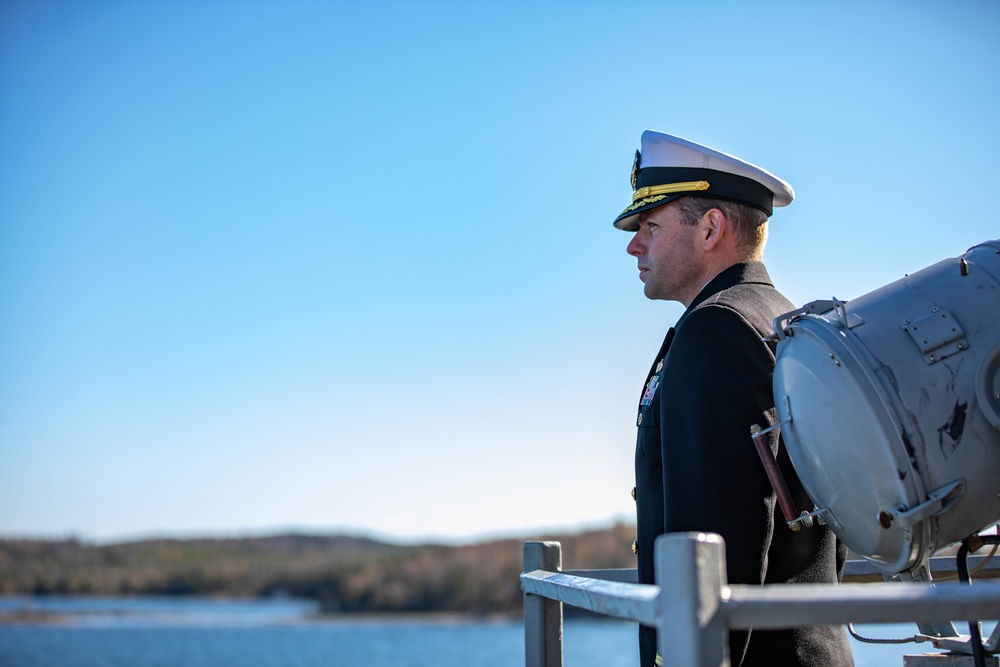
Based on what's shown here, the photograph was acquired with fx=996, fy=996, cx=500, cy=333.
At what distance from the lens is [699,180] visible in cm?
260

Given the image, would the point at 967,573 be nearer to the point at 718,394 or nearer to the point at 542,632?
the point at 718,394

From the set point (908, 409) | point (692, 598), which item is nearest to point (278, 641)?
point (908, 409)

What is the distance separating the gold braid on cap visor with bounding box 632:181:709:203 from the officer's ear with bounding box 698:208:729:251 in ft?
0.22

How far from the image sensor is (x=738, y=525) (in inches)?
80.7

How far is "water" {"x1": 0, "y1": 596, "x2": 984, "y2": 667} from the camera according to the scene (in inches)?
988

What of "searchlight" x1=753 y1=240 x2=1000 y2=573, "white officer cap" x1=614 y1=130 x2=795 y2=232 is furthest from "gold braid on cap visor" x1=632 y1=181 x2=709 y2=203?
"searchlight" x1=753 y1=240 x2=1000 y2=573

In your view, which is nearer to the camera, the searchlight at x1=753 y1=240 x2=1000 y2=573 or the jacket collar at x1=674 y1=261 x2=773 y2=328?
the searchlight at x1=753 y1=240 x2=1000 y2=573

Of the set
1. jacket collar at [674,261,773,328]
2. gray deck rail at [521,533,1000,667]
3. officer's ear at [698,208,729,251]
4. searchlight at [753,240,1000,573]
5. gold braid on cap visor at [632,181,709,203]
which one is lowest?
gray deck rail at [521,533,1000,667]

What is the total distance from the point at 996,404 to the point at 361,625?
3619cm

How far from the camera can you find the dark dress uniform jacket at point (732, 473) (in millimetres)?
2057

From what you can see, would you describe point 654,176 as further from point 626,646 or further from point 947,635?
point 626,646

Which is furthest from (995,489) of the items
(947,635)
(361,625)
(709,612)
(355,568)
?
(355,568)

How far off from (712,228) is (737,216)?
0.26 ft

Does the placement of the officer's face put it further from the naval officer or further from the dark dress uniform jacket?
the dark dress uniform jacket
